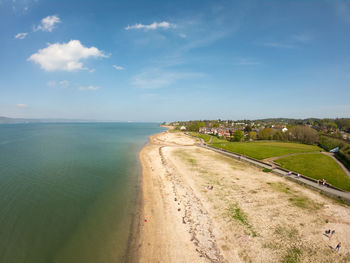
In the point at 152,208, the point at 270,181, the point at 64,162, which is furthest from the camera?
the point at 64,162

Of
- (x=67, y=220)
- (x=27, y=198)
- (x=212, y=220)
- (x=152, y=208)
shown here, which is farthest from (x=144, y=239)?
(x=27, y=198)

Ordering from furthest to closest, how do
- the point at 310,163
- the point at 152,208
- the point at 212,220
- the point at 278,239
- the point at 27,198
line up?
the point at 310,163, the point at 27,198, the point at 152,208, the point at 212,220, the point at 278,239

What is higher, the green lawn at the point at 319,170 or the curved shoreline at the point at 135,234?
the green lawn at the point at 319,170

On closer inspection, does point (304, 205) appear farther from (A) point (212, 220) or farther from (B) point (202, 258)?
(B) point (202, 258)

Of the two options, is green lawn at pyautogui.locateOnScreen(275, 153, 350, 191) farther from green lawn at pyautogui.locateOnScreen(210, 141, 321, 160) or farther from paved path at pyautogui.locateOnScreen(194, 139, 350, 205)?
green lawn at pyautogui.locateOnScreen(210, 141, 321, 160)

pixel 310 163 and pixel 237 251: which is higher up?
pixel 310 163

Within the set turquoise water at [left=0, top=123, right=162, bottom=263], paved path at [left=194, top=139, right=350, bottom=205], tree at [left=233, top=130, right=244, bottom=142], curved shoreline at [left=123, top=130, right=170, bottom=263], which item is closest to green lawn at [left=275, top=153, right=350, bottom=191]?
paved path at [left=194, top=139, right=350, bottom=205]

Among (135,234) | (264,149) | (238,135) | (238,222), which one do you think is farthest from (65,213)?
(238,135)

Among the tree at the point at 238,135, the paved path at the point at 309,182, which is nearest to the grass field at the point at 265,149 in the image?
the paved path at the point at 309,182

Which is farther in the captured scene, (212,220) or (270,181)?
(270,181)

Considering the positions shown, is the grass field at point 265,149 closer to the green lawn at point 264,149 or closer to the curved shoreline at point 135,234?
the green lawn at point 264,149
